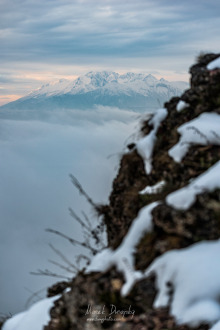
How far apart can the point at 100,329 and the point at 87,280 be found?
3.16 ft

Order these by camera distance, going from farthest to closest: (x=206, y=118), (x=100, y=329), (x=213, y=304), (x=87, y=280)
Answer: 1. (x=206, y=118)
2. (x=87, y=280)
3. (x=100, y=329)
4. (x=213, y=304)

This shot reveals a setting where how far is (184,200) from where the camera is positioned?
5.57 metres

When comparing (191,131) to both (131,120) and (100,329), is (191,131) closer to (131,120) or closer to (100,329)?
(131,120)

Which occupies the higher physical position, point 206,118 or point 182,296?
point 206,118

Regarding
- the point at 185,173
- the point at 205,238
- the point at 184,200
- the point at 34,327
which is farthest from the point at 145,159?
the point at 34,327

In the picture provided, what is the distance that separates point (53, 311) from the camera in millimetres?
7105

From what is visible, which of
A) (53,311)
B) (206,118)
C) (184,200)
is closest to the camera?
(184,200)

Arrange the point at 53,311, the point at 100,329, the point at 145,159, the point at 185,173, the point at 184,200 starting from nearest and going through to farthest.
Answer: the point at 100,329
the point at 184,200
the point at 53,311
the point at 185,173
the point at 145,159

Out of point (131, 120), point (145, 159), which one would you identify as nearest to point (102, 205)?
point (145, 159)

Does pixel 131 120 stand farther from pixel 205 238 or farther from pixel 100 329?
pixel 100 329

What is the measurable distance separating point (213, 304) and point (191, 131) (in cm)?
446

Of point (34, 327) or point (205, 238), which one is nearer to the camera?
Answer: point (205, 238)

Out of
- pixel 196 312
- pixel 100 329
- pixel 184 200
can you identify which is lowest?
pixel 100 329

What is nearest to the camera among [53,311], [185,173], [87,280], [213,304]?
[213,304]
